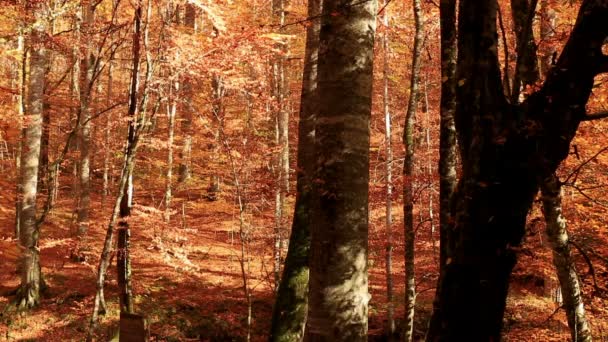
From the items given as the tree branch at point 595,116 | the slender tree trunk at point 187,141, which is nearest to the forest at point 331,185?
the tree branch at point 595,116

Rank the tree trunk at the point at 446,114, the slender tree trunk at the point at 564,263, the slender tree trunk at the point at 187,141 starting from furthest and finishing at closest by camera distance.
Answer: the slender tree trunk at the point at 187,141, the slender tree trunk at the point at 564,263, the tree trunk at the point at 446,114

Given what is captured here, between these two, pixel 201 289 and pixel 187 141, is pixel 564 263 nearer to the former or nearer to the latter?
pixel 201 289

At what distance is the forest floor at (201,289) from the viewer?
12.0 metres

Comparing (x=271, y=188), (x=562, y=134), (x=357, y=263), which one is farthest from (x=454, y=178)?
(x=271, y=188)

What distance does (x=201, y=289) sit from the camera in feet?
49.2

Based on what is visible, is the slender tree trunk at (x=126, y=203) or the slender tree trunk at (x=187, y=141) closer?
the slender tree trunk at (x=126, y=203)

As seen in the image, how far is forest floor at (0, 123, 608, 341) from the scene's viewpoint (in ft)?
39.5

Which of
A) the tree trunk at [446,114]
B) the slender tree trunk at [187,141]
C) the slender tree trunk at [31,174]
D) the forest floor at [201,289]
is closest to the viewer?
the tree trunk at [446,114]

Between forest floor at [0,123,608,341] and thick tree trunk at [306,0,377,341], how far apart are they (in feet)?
24.2

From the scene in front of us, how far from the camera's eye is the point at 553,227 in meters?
6.14

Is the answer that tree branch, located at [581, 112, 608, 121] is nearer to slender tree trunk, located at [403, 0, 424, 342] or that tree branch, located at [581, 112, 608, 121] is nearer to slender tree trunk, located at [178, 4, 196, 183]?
slender tree trunk, located at [403, 0, 424, 342]

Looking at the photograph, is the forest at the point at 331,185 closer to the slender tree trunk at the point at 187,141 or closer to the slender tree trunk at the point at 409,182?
the slender tree trunk at the point at 409,182

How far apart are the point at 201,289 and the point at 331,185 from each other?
13.1 m

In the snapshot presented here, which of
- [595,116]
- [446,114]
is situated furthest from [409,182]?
[595,116]
